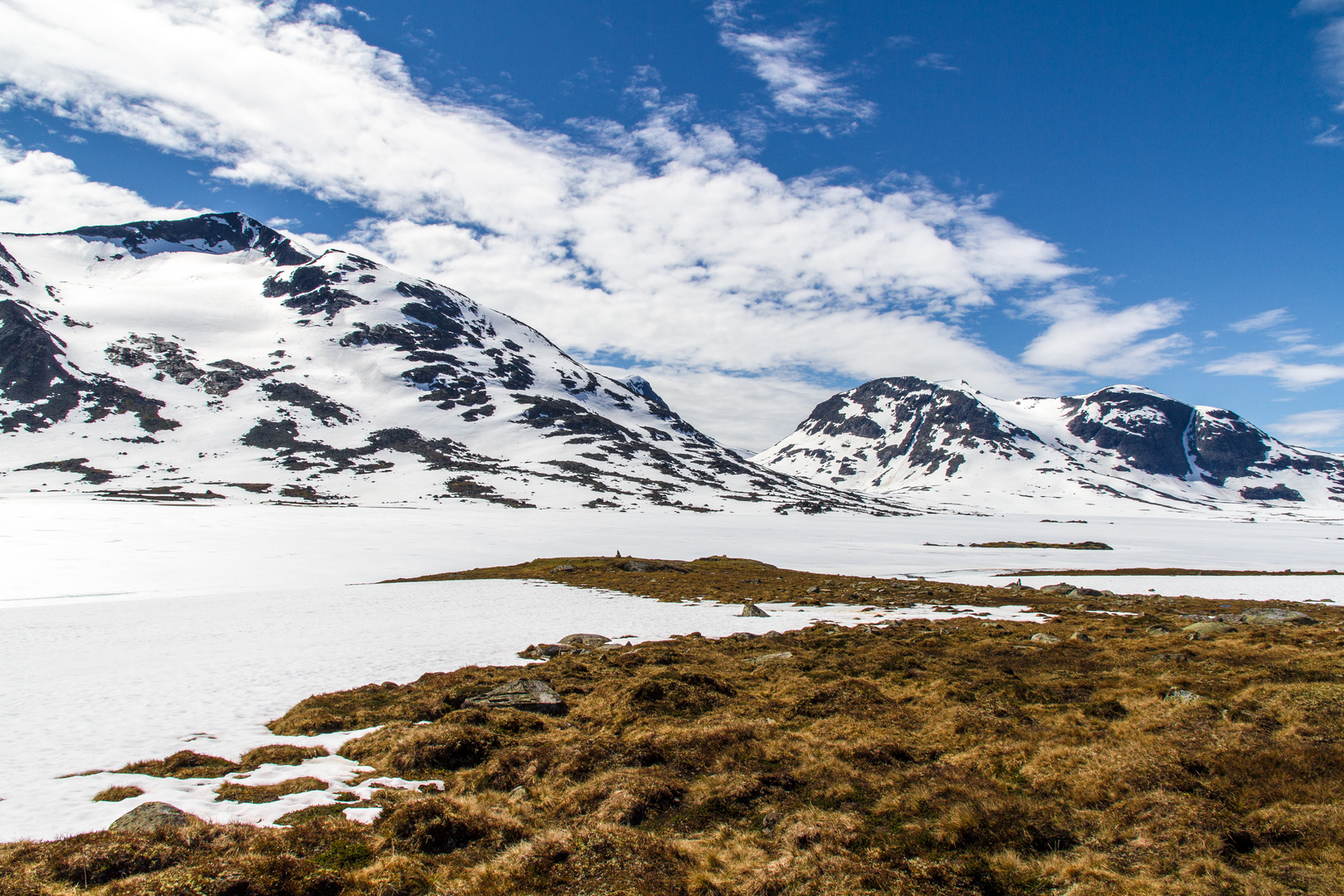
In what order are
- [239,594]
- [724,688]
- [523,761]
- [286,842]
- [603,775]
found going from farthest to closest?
[239,594] < [724,688] < [523,761] < [603,775] < [286,842]

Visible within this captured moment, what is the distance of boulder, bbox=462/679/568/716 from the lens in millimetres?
16789

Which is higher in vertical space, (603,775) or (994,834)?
(994,834)

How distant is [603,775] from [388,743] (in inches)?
225

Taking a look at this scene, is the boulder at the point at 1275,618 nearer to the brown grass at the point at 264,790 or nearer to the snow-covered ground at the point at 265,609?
the snow-covered ground at the point at 265,609

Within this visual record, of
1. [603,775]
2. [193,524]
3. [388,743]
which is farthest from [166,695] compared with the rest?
[193,524]

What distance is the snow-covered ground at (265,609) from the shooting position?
14.2m

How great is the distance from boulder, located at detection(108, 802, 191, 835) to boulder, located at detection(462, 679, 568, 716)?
24.3ft

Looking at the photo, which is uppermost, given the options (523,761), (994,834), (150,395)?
(150,395)

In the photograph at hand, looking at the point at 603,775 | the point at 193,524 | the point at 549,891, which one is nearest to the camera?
the point at 549,891

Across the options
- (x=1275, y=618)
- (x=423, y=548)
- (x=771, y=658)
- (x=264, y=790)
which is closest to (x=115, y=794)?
(x=264, y=790)

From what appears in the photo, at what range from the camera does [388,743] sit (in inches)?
551

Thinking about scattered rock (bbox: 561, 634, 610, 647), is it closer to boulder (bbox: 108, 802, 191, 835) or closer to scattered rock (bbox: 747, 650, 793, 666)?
scattered rock (bbox: 747, 650, 793, 666)

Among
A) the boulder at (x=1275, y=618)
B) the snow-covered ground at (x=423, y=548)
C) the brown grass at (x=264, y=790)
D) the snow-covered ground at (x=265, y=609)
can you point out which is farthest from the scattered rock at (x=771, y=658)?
the snow-covered ground at (x=423, y=548)

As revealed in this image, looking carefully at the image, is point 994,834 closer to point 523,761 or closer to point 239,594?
point 523,761
